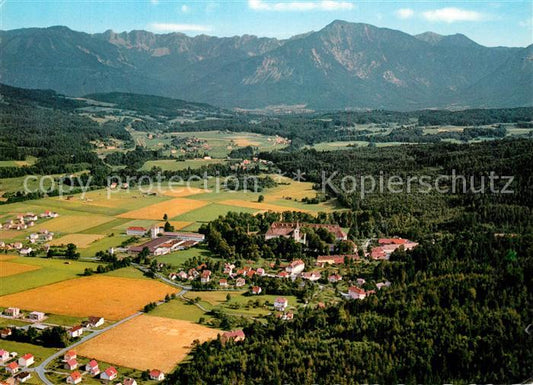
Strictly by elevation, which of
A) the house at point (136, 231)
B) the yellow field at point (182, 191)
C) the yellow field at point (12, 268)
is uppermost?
the yellow field at point (182, 191)

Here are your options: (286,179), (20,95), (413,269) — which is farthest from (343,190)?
(20,95)

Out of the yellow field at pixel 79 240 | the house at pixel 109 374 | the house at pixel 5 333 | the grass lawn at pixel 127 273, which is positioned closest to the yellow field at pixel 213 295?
the grass lawn at pixel 127 273

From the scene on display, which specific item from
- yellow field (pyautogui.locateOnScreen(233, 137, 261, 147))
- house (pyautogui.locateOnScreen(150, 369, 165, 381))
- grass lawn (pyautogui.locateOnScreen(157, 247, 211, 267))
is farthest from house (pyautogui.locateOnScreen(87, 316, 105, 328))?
yellow field (pyautogui.locateOnScreen(233, 137, 261, 147))

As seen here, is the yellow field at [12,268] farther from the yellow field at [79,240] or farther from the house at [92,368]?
the house at [92,368]

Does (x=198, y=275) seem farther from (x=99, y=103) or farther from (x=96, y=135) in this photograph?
(x=99, y=103)

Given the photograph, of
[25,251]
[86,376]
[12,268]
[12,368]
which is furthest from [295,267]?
[25,251]

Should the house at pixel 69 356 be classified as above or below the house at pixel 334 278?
below

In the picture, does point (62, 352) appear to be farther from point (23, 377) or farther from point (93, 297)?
point (93, 297)

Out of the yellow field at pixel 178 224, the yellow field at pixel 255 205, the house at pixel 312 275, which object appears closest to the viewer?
the house at pixel 312 275
